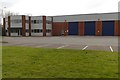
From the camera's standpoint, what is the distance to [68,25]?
79125 millimetres

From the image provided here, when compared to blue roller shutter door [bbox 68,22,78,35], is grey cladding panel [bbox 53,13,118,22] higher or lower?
higher

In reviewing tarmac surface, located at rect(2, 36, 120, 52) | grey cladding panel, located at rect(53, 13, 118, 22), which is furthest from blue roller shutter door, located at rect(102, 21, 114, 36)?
tarmac surface, located at rect(2, 36, 120, 52)

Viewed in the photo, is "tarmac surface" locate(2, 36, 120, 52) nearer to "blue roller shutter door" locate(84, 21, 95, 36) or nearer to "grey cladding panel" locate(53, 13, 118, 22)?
"grey cladding panel" locate(53, 13, 118, 22)

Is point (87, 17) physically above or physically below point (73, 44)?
Answer: above

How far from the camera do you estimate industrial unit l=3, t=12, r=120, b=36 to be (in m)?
71.3

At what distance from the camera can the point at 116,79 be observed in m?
6.94

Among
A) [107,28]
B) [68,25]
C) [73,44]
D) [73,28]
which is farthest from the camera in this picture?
[68,25]

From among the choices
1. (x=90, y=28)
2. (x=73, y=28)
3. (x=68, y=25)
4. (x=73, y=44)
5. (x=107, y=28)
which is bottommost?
(x=73, y=44)

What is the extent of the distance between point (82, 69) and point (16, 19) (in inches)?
2701

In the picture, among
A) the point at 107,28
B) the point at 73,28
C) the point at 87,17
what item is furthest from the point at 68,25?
the point at 107,28

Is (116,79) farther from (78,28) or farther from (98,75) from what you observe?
(78,28)

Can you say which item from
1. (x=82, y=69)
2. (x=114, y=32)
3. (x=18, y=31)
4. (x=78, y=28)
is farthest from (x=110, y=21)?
(x=82, y=69)

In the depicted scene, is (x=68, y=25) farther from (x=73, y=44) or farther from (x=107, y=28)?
(x=73, y=44)

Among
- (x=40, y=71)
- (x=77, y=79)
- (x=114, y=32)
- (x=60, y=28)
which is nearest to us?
(x=77, y=79)
